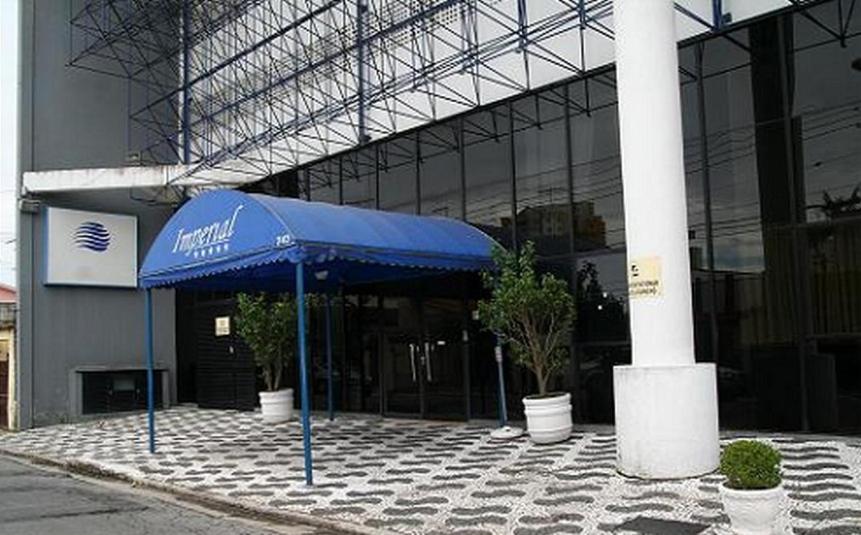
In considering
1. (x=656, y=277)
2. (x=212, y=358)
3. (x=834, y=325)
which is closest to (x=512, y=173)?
(x=656, y=277)

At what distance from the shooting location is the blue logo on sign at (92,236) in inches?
929

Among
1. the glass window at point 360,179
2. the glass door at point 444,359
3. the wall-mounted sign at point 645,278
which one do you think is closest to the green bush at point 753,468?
the wall-mounted sign at point 645,278

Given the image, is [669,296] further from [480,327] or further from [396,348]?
[396,348]

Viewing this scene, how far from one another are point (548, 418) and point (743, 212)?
13.8ft

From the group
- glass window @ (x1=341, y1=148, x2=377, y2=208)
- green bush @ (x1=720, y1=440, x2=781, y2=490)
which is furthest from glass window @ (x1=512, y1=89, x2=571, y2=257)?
green bush @ (x1=720, y1=440, x2=781, y2=490)

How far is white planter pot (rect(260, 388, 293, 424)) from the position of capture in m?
19.4

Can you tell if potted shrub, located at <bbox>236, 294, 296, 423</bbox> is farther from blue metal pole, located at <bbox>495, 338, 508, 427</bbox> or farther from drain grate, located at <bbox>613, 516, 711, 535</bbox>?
drain grate, located at <bbox>613, 516, 711, 535</bbox>

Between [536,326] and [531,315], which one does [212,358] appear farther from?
[531,315]

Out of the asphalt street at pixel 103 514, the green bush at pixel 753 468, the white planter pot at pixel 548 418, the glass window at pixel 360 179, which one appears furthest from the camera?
the glass window at pixel 360 179

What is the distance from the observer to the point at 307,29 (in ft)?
68.2

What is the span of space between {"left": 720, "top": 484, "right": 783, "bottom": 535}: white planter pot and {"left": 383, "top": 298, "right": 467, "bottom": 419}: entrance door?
1010 centimetres

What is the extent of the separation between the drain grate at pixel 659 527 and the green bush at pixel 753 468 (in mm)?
784

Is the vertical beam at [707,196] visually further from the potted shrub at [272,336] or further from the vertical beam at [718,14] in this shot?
the potted shrub at [272,336]

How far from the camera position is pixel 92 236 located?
2380 cm
